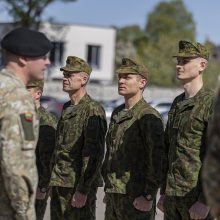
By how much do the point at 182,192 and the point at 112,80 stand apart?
58.1 meters

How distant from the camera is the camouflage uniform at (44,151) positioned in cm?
665

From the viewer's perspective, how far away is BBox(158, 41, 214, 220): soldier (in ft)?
17.4

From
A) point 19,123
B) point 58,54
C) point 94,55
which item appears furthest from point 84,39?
point 19,123

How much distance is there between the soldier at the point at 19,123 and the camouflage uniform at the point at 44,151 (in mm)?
2541

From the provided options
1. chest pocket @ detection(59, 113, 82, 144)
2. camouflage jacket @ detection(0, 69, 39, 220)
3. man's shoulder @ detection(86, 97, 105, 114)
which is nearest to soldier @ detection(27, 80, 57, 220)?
chest pocket @ detection(59, 113, 82, 144)

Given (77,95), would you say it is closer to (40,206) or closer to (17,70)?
(40,206)

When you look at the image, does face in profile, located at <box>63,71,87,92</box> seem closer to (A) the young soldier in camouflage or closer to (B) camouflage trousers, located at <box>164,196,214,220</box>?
(B) camouflage trousers, located at <box>164,196,214,220</box>

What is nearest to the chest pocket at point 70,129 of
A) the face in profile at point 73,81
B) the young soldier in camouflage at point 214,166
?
the face in profile at point 73,81

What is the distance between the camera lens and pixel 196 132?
5316 mm

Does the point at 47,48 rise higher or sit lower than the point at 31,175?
higher

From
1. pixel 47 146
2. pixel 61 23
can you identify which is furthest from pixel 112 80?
pixel 47 146

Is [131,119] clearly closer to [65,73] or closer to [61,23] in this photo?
[65,73]

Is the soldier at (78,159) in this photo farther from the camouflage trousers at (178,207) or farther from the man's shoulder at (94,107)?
the camouflage trousers at (178,207)

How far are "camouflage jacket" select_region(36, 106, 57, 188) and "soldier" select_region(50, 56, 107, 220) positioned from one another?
29 cm
